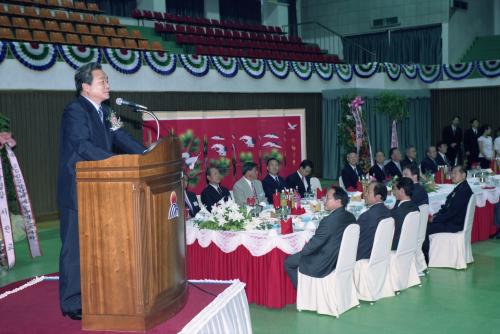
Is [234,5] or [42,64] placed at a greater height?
[234,5]

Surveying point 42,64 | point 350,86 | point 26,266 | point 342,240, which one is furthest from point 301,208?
point 350,86

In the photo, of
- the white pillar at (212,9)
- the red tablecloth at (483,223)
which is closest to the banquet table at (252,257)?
the red tablecloth at (483,223)

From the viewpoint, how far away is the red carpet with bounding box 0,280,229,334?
3006 mm

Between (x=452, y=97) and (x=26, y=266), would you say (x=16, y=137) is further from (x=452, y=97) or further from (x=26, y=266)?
(x=452, y=97)

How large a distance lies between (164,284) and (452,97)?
16491mm

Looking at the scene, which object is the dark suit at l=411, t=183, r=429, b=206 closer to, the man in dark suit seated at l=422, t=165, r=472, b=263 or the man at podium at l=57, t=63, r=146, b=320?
the man in dark suit seated at l=422, t=165, r=472, b=263

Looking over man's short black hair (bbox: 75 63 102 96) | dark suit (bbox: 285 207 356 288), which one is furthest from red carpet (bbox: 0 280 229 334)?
dark suit (bbox: 285 207 356 288)

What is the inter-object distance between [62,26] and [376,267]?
30.0 ft

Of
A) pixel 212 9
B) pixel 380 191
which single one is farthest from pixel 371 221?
pixel 212 9

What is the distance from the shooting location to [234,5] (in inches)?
763

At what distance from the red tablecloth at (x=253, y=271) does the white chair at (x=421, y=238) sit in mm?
1698

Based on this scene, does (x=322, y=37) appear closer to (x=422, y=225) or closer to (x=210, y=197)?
(x=210, y=197)

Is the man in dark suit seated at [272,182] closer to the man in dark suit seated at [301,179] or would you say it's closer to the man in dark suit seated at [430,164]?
the man in dark suit seated at [301,179]

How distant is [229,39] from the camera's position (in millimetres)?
16031
